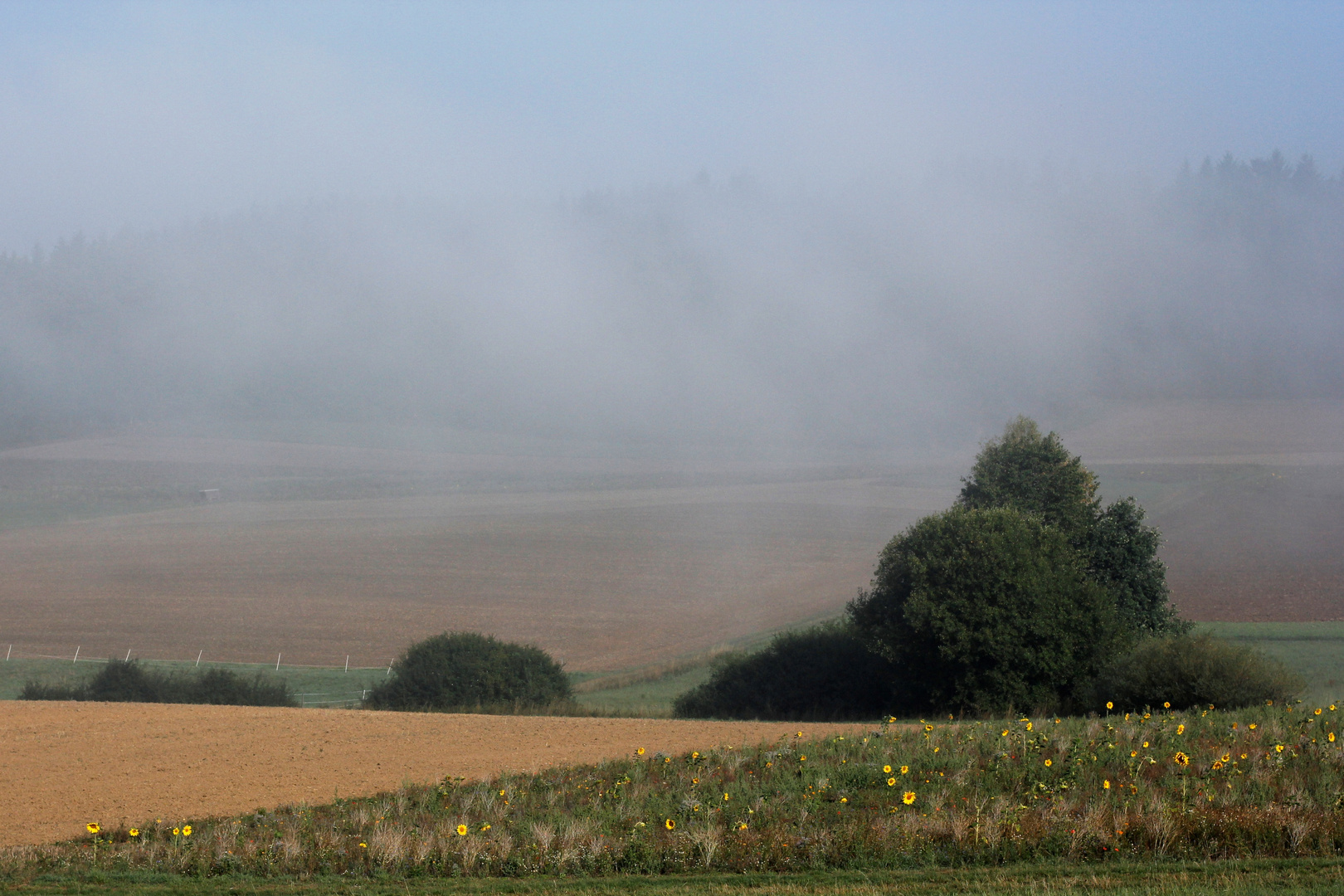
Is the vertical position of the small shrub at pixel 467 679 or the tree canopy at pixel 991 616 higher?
the tree canopy at pixel 991 616

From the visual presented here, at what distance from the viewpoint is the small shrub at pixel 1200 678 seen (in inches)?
684

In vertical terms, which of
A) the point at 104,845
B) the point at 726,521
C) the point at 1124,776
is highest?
the point at 726,521

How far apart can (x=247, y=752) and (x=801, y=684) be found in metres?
16.0

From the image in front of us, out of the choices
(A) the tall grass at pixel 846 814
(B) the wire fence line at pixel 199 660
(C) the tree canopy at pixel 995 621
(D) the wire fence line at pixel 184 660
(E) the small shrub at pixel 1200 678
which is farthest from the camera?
(B) the wire fence line at pixel 199 660

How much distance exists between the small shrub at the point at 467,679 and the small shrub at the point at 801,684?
3741 millimetres

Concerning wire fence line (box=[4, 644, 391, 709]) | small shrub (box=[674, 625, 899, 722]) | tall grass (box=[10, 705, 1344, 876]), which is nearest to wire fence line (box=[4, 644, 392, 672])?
wire fence line (box=[4, 644, 391, 709])

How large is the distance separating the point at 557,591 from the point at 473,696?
88.9 ft

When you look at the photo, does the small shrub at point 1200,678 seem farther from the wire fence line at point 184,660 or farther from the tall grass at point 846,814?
the wire fence line at point 184,660

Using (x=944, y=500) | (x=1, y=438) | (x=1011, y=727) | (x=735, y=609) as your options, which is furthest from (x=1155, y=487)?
(x=1, y=438)

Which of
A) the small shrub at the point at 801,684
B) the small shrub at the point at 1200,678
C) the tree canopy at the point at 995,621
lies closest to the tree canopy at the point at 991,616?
the tree canopy at the point at 995,621

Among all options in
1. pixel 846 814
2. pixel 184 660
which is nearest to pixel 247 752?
pixel 846 814

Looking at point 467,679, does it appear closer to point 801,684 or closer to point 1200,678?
point 801,684

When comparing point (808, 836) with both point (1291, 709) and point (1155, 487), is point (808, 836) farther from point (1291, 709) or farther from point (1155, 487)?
point (1155, 487)

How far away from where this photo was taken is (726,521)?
252 feet
